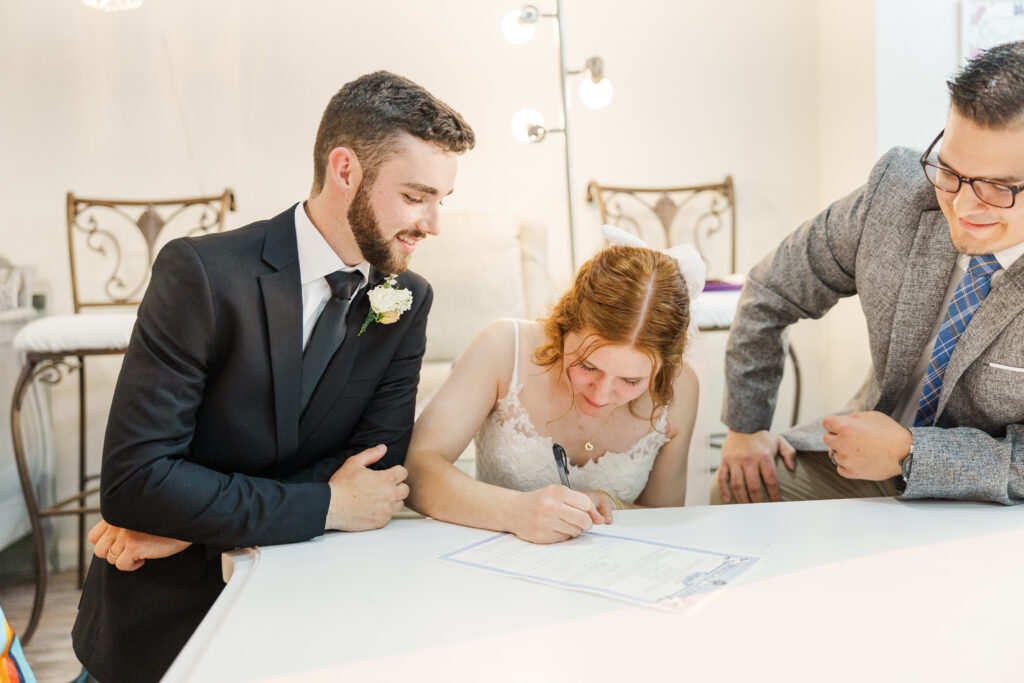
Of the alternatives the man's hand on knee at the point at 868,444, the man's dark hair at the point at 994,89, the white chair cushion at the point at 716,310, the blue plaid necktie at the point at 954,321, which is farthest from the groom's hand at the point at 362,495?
the white chair cushion at the point at 716,310

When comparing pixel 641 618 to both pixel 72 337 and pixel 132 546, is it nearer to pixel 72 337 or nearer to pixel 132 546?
pixel 132 546

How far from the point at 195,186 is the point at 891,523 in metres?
2.89

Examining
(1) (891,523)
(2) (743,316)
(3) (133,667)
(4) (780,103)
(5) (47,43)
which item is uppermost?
(5) (47,43)

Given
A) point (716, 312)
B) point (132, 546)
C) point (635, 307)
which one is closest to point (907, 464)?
point (635, 307)

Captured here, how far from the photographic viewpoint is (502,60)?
3.40m

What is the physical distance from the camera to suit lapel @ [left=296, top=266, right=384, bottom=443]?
1317 millimetres

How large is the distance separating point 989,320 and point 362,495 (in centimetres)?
106

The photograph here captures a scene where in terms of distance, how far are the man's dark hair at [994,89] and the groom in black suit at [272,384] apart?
0.79m

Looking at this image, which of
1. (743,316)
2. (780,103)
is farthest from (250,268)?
(780,103)

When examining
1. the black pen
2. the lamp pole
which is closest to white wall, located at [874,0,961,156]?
the lamp pole

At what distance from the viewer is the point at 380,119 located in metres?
1.26

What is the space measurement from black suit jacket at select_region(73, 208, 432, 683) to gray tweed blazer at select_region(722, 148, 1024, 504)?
837 mm

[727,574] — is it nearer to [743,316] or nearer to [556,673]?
[556,673]

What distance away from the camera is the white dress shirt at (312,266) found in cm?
130
